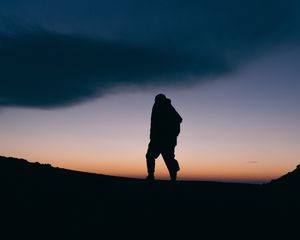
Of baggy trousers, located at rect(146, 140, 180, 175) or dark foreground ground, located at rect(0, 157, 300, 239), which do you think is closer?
dark foreground ground, located at rect(0, 157, 300, 239)

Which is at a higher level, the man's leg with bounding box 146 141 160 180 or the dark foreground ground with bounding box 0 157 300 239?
the man's leg with bounding box 146 141 160 180

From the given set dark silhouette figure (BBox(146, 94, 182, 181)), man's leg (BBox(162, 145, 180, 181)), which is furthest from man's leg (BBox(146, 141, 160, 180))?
man's leg (BBox(162, 145, 180, 181))

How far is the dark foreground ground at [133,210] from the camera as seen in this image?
26.8ft

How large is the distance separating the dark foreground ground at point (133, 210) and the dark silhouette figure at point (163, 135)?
2.61ft

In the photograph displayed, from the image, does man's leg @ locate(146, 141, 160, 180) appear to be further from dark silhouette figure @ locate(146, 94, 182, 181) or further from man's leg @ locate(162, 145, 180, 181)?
man's leg @ locate(162, 145, 180, 181)

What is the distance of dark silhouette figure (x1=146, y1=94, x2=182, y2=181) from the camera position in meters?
12.0

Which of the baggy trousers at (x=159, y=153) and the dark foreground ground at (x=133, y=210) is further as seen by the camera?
the baggy trousers at (x=159, y=153)

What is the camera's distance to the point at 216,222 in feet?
28.6

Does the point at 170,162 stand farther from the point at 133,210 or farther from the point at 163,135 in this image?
the point at 133,210

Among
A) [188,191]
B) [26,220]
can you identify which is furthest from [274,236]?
[26,220]

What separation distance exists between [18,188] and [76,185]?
1.45m

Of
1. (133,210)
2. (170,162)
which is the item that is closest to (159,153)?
(170,162)

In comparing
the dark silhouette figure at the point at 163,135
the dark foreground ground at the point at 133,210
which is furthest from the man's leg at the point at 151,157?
the dark foreground ground at the point at 133,210

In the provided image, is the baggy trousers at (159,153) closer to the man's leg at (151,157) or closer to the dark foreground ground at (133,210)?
the man's leg at (151,157)
